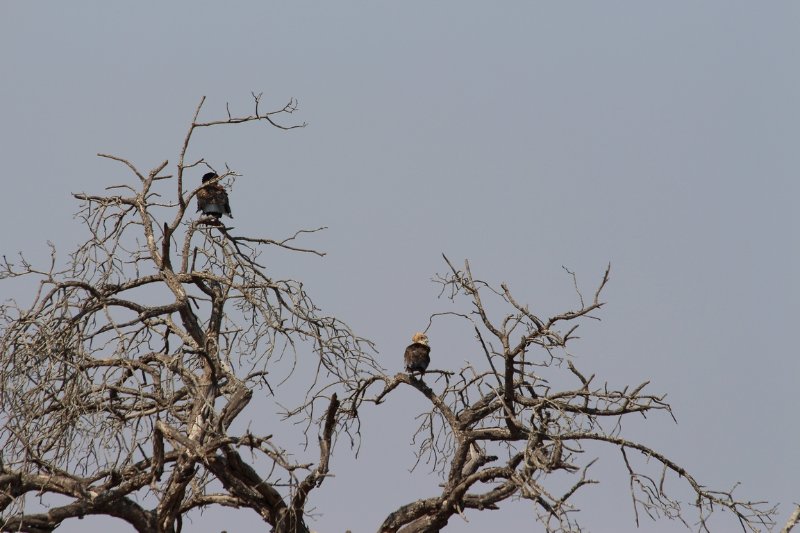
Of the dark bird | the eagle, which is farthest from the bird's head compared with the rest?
the eagle

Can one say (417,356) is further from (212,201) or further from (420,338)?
(212,201)

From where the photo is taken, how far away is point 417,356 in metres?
10.6

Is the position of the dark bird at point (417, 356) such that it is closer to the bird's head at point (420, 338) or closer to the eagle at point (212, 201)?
the bird's head at point (420, 338)

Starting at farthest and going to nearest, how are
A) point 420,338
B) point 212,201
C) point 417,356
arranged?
point 420,338 → point 417,356 → point 212,201

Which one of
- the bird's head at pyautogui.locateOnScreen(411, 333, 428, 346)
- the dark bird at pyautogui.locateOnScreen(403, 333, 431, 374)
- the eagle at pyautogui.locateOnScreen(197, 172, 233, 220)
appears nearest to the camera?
the eagle at pyautogui.locateOnScreen(197, 172, 233, 220)

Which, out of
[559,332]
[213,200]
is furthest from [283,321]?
[559,332]

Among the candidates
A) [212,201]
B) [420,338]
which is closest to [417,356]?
[420,338]

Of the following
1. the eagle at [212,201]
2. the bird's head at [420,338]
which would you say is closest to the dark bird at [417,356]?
the bird's head at [420,338]

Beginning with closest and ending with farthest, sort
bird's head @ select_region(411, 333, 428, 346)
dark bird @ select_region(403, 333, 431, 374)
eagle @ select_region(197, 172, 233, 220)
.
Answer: eagle @ select_region(197, 172, 233, 220)
dark bird @ select_region(403, 333, 431, 374)
bird's head @ select_region(411, 333, 428, 346)

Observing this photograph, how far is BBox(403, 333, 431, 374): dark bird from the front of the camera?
10422 mm

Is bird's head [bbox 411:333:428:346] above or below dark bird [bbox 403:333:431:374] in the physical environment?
above

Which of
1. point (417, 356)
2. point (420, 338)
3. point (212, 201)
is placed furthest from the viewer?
point (420, 338)

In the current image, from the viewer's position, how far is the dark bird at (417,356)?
34.2 feet

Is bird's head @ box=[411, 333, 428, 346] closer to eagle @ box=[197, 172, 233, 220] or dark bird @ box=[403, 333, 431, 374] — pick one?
dark bird @ box=[403, 333, 431, 374]
